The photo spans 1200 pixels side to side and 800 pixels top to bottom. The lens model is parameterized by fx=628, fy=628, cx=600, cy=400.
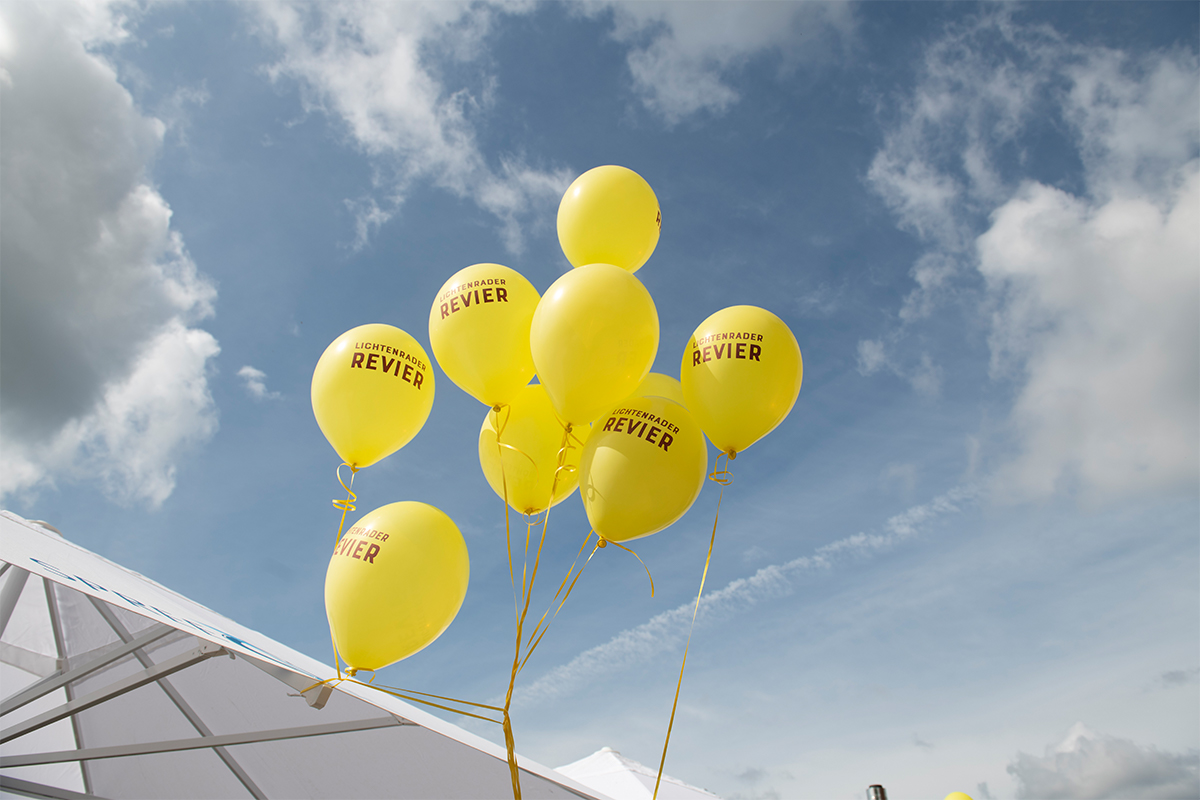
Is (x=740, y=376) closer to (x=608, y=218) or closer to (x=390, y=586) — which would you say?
(x=608, y=218)

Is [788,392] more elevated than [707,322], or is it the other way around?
[707,322]

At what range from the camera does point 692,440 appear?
2973 mm

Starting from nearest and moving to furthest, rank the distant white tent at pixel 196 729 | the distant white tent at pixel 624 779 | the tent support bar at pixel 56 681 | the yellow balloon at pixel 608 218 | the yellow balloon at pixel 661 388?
the tent support bar at pixel 56 681, the distant white tent at pixel 196 729, the yellow balloon at pixel 661 388, the yellow balloon at pixel 608 218, the distant white tent at pixel 624 779

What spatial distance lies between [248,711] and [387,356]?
301cm

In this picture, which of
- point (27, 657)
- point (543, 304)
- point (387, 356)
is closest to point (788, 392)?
point (543, 304)

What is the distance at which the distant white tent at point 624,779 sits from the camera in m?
6.72

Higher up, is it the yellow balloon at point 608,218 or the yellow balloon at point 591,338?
the yellow balloon at point 608,218

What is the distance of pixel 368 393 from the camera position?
10.5ft

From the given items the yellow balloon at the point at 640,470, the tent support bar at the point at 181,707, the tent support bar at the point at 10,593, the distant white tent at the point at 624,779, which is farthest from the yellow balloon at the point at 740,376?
the distant white tent at the point at 624,779

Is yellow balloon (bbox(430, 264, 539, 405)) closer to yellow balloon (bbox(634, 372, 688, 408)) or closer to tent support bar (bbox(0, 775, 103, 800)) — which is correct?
yellow balloon (bbox(634, 372, 688, 408))

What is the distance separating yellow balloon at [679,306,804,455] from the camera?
9.78 ft

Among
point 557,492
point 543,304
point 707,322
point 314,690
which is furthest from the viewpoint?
point 557,492

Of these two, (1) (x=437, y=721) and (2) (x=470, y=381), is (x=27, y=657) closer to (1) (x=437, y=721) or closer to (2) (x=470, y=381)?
(1) (x=437, y=721)

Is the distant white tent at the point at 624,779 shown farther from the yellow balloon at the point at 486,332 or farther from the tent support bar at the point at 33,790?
the yellow balloon at the point at 486,332
